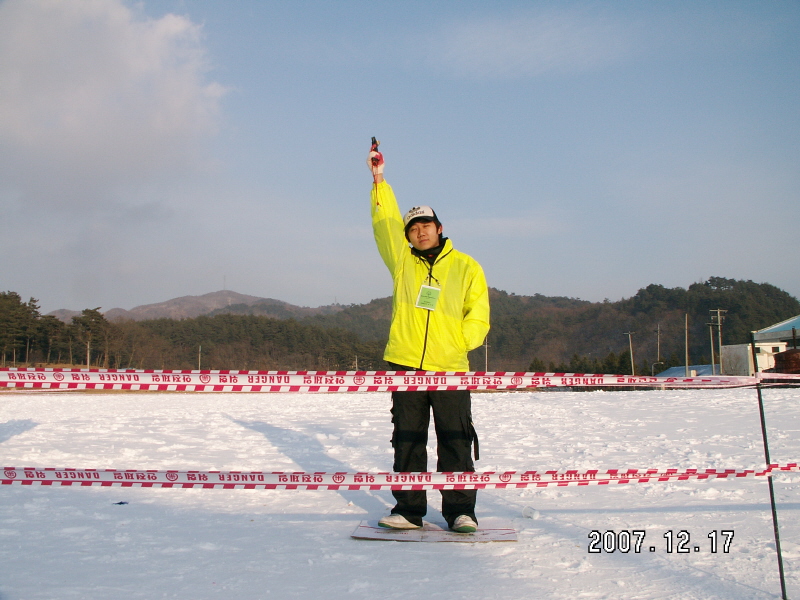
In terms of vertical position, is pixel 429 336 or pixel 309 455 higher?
pixel 429 336

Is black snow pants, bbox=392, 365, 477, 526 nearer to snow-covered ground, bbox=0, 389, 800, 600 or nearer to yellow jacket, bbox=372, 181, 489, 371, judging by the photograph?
yellow jacket, bbox=372, 181, 489, 371

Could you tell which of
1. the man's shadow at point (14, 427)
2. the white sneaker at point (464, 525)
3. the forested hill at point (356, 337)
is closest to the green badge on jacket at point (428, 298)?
the white sneaker at point (464, 525)

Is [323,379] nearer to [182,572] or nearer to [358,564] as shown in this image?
[358,564]

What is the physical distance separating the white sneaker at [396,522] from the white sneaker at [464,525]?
0.29 meters

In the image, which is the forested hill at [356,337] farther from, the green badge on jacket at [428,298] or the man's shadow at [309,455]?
the green badge on jacket at [428,298]

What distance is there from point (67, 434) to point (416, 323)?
7613 millimetres

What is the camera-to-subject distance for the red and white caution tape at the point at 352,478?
3256 millimetres

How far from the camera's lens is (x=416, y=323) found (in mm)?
3941

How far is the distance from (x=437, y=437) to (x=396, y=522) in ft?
1.98

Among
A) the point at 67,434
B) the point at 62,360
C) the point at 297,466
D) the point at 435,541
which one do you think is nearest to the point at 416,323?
the point at 435,541

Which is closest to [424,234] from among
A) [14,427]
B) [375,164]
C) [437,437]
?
[375,164]

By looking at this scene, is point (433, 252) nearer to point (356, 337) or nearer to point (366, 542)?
point (366, 542)

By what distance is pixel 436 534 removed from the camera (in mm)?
3662

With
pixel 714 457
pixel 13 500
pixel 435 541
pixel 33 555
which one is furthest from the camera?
pixel 714 457
